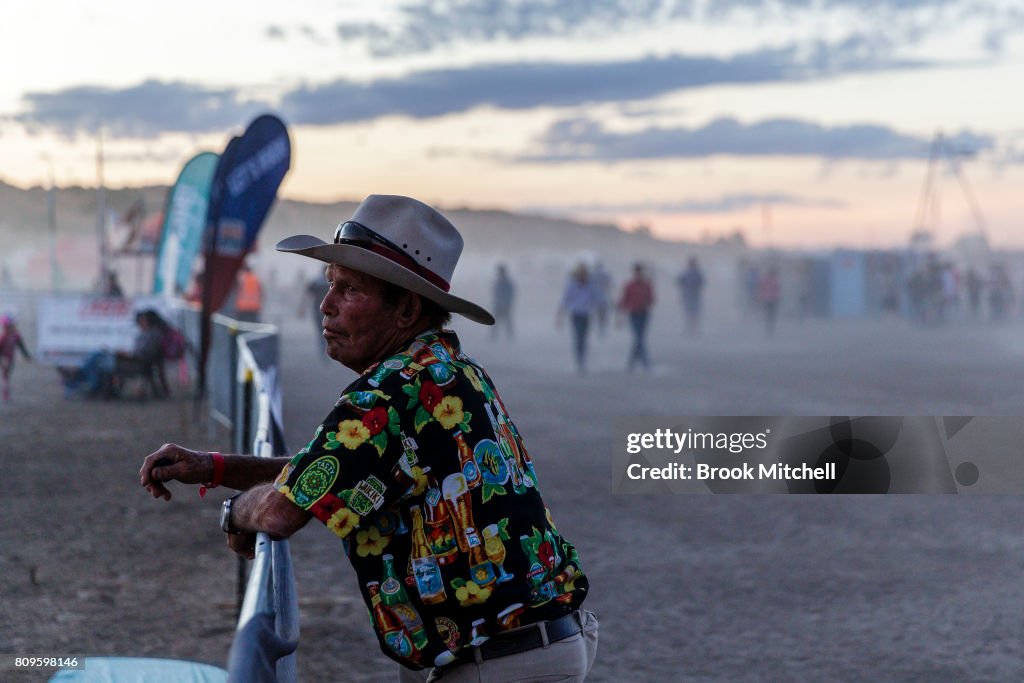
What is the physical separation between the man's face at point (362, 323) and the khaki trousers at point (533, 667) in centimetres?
63

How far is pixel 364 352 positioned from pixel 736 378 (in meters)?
16.7

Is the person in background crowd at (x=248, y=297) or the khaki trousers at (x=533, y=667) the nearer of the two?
the khaki trousers at (x=533, y=667)

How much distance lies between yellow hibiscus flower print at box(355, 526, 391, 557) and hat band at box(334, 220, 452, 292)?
0.49 metres

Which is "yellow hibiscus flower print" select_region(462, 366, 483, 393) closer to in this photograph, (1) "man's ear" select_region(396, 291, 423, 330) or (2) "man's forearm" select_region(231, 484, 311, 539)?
(1) "man's ear" select_region(396, 291, 423, 330)

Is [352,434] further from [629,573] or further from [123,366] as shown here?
[123,366]

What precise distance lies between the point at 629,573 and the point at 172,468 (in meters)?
4.66

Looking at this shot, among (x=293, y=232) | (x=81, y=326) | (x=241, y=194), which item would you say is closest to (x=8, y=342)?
(x=81, y=326)

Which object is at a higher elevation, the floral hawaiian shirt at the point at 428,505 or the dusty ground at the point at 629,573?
the floral hawaiian shirt at the point at 428,505

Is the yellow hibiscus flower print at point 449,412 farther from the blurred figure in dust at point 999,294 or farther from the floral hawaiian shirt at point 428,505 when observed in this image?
the blurred figure in dust at point 999,294

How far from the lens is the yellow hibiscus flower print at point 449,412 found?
2.38m

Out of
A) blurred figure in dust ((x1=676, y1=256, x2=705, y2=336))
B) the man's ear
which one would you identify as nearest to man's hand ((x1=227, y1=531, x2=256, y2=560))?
the man's ear

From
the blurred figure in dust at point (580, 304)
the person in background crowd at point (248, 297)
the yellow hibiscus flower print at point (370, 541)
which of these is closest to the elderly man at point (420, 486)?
the yellow hibiscus flower print at point (370, 541)

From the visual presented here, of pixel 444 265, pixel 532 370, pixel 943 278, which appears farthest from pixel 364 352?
pixel 943 278

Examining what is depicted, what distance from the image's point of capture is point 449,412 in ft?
7.86
